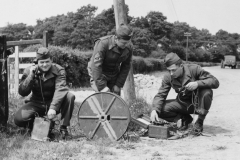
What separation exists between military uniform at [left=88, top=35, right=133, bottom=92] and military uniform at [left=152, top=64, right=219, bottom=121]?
817mm

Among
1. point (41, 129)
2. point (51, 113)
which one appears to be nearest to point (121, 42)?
point (51, 113)

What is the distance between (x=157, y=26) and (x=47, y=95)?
61.9 m

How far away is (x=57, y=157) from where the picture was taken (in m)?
4.13

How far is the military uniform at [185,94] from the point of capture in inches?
224

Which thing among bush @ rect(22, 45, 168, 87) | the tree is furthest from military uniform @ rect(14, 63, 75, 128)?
the tree

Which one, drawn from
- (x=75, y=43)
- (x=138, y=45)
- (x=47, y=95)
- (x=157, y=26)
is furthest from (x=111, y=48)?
(x=157, y=26)

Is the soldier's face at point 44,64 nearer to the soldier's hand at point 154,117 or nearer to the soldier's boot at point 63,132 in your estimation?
the soldier's boot at point 63,132

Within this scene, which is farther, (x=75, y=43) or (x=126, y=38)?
(x=75, y=43)

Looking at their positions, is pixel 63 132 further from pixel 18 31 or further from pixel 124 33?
pixel 18 31

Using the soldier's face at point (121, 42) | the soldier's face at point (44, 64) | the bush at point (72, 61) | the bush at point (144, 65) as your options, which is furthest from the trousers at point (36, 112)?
the bush at point (144, 65)

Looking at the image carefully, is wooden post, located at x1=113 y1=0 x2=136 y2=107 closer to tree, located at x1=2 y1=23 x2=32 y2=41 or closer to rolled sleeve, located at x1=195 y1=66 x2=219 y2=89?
rolled sleeve, located at x1=195 y1=66 x2=219 y2=89

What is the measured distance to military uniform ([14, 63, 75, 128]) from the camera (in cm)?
518

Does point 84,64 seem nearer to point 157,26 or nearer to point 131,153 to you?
point 131,153

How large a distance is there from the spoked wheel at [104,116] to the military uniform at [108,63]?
0.37m
